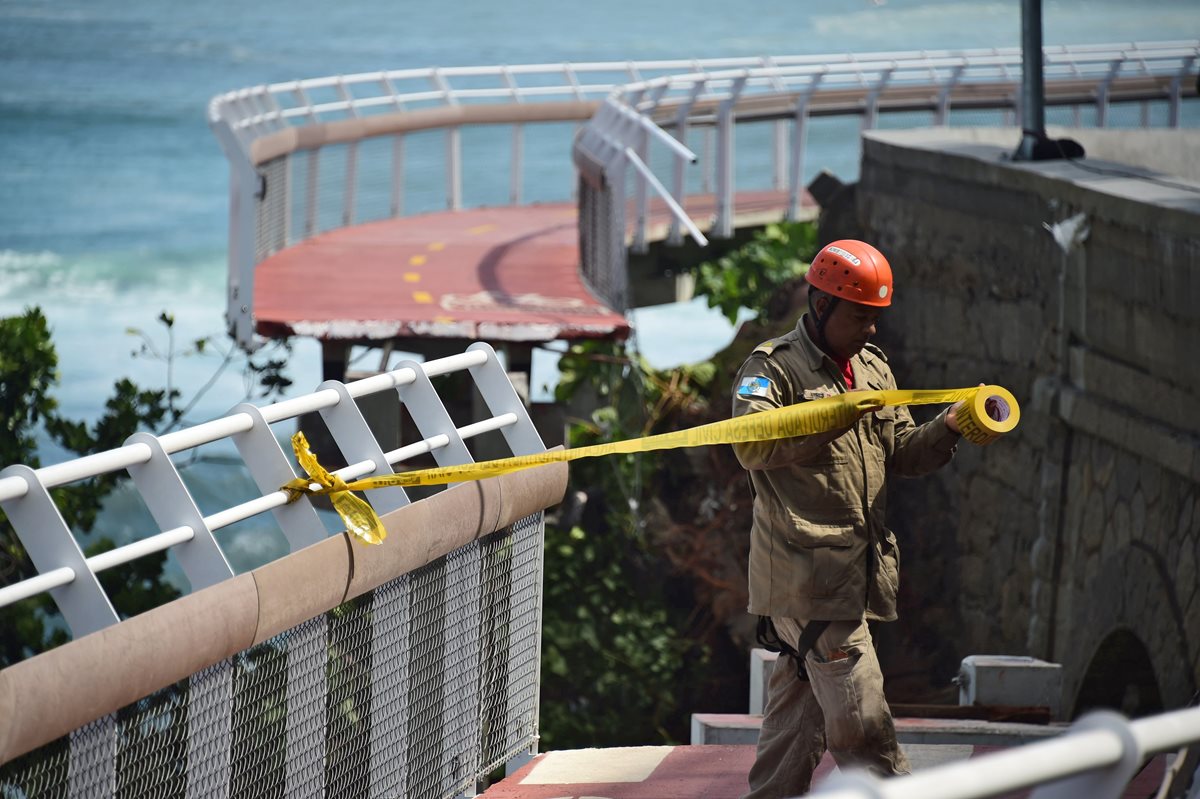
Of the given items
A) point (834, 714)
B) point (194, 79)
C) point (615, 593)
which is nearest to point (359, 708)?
point (834, 714)

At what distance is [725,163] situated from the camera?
15.6m

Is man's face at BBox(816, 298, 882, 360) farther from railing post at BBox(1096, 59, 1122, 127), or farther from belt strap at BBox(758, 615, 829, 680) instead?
railing post at BBox(1096, 59, 1122, 127)

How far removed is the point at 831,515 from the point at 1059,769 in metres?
2.12

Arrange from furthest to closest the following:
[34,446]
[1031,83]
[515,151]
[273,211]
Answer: [515,151], [273,211], [34,446], [1031,83]

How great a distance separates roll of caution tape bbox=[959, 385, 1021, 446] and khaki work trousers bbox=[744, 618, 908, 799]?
0.59m

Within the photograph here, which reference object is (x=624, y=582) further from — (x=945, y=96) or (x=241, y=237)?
(x=945, y=96)

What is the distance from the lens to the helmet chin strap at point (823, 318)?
14.5 ft

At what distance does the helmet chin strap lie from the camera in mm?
4414

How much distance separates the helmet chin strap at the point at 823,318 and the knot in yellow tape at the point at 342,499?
127 cm

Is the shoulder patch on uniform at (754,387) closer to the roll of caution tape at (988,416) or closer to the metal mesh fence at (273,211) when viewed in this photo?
the roll of caution tape at (988,416)

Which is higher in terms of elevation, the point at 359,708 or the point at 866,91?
the point at 866,91

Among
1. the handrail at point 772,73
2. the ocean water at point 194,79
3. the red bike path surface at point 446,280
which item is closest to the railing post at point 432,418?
the red bike path surface at point 446,280

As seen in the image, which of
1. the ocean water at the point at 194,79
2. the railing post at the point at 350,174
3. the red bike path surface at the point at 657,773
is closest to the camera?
the red bike path surface at the point at 657,773

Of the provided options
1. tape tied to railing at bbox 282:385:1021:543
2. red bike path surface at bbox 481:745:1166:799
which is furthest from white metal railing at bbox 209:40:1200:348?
tape tied to railing at bbox 282:385:1021:543
